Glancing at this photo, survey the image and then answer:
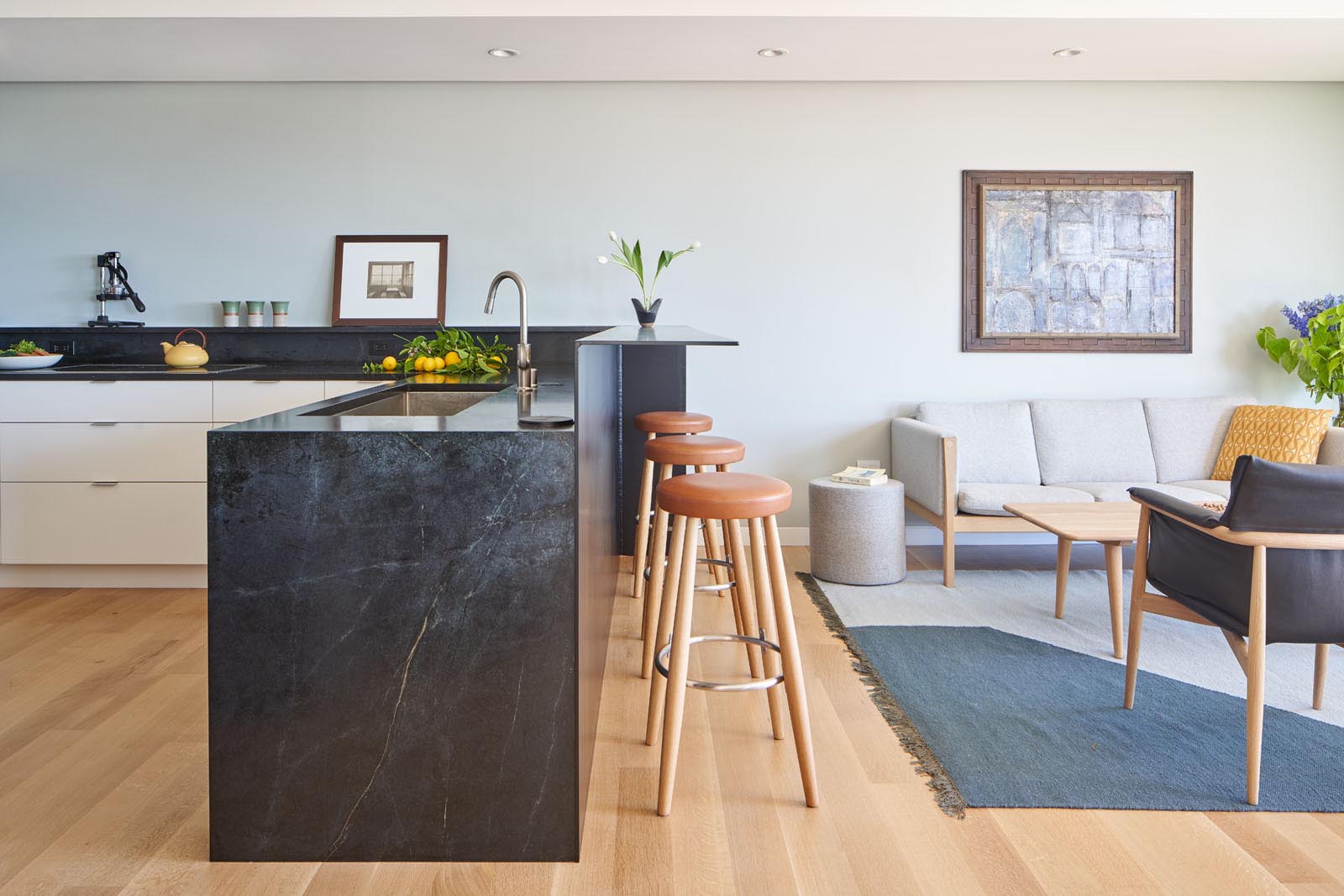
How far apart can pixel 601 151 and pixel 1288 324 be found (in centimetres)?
361

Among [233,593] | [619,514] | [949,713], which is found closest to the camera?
[233,593]

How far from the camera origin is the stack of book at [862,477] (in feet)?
14.2

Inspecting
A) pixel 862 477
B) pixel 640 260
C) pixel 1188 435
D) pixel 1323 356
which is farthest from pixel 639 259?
pixel 1323 356

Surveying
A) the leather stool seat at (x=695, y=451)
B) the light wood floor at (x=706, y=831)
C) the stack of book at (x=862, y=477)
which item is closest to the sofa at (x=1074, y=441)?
the stack of book at (x=862, y=477)

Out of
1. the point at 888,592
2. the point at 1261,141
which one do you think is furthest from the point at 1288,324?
→ the point at 888,592

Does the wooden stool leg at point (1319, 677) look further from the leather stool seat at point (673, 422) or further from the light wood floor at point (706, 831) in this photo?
the leather stool seat at point (673, 422)

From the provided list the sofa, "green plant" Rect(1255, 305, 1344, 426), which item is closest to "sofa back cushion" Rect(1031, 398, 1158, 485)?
the sofa

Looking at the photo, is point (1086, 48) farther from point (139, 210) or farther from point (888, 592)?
point (139, 210)

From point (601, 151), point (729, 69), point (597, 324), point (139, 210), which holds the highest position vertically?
point (729, 69)

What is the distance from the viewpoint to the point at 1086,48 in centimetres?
434

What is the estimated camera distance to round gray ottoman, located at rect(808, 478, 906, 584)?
4309 mm

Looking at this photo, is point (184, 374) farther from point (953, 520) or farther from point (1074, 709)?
point (1074, 709)

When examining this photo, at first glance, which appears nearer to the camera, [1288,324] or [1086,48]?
[1086,48]

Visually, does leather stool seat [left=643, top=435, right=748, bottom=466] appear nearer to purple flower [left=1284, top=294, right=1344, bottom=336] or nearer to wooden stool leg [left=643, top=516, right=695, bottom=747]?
wooden stool leg [left=643, top=516, right=695, bottom=747]
